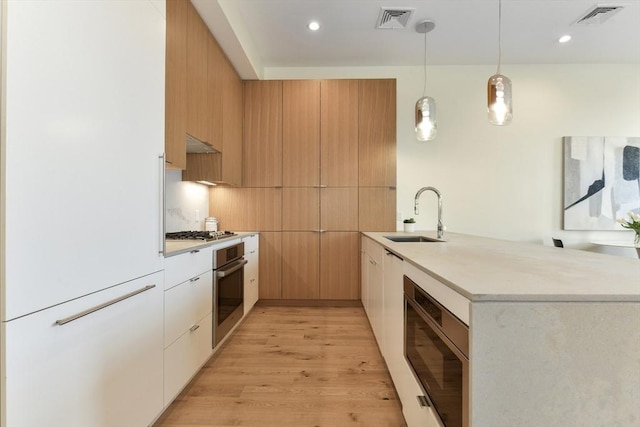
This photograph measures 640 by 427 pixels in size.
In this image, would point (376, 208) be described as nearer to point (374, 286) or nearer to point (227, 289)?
point (374, 286)

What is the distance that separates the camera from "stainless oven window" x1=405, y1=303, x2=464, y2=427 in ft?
2.74

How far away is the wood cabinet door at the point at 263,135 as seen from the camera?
3.45 metres

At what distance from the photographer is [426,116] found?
243cm

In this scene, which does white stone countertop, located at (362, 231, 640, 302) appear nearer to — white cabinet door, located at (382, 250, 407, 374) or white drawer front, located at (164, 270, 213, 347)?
white cabinet door, located at (382, 250, 407, 374)

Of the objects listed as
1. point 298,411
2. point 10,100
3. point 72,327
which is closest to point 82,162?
point 10,100

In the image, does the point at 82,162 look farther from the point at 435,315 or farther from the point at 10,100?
the point at 435,315

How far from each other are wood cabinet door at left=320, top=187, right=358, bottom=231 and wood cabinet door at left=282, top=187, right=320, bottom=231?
0.23 ft

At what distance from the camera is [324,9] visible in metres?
2.62

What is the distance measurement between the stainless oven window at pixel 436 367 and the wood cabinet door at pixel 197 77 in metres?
1.92

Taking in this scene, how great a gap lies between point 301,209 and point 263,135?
3.25ft

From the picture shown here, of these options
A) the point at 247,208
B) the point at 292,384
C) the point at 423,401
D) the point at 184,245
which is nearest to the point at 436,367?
the point at 423,401

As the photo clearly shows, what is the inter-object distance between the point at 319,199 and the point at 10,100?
2.78 meters

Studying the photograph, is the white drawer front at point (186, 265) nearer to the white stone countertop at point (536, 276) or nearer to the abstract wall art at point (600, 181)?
the white stone countertop at point (536, 276)

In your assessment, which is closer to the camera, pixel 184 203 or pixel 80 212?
pixel 80 212
